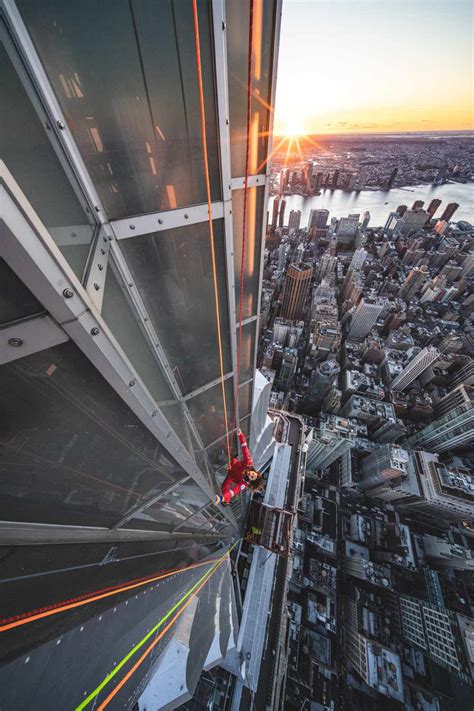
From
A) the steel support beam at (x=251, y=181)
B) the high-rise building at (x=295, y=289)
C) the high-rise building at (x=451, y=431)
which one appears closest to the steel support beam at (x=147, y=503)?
the steel support beam at (x=251, y=181)

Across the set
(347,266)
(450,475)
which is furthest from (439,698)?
(347,266)

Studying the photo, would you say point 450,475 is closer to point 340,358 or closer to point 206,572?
point 340,358

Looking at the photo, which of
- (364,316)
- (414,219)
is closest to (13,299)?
(364,316)

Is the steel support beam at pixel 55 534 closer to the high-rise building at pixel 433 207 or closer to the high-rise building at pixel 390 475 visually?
the high-rise building at pixel 390 475

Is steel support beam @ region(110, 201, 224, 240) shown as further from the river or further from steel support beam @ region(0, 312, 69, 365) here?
the river

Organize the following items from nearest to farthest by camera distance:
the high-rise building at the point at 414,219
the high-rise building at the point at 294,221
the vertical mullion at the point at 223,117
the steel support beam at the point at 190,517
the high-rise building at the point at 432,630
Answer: the vertical mullion at the point at 223,117
the steel support beam at the point at 190,517
the high-rise building at the point at 432,630
the high-rise building at the point at 294,221
the high-rise building at the point at 414,219

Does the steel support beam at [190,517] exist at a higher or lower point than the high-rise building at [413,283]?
lower

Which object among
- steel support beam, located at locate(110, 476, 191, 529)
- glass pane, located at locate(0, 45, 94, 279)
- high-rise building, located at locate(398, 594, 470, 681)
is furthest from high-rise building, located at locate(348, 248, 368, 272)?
glass pane, located at locate(0, 45, 94, 279)
